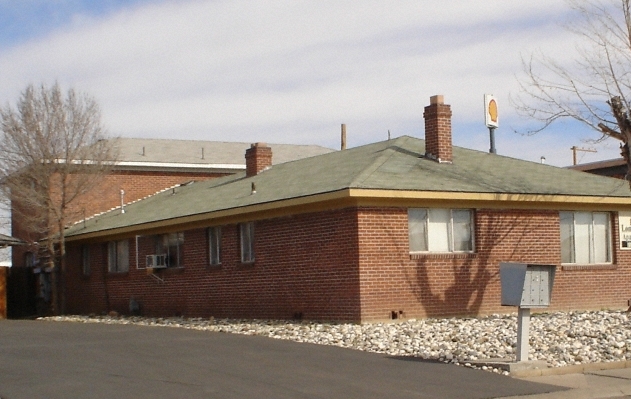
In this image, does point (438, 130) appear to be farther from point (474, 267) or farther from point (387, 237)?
point (387, 237)

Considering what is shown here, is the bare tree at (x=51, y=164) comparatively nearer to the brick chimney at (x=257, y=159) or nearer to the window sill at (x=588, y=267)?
the brick chimney at (x=257, y=159)

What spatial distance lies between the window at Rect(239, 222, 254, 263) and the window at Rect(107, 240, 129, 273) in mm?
7203

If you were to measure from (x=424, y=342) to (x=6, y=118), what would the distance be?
775 inches

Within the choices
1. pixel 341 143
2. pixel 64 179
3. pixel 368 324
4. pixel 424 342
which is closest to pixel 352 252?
pixel 368 324

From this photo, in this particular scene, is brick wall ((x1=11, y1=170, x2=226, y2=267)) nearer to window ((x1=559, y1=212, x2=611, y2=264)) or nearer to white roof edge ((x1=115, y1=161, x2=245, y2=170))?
white roof edge ((x1=115, y1=161, x2=245, y2=170))

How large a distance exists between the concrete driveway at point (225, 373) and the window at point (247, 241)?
228 inches

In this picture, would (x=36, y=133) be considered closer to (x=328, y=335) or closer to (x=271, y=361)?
(x=328, y=335)

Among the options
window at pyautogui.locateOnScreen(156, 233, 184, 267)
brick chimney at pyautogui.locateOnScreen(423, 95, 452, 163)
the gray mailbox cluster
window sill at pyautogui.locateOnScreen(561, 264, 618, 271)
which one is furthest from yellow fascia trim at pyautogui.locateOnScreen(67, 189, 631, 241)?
the gray mailbox cluster

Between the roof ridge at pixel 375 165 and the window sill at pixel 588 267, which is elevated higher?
the roof ridge at pixel 375 165

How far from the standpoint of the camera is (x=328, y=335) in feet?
60.7

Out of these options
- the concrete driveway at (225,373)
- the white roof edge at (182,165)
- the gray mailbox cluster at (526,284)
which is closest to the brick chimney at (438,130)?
the concrete driveway at (225,373)

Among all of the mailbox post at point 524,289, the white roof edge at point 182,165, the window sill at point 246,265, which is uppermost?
the white roof edge at point 182,165

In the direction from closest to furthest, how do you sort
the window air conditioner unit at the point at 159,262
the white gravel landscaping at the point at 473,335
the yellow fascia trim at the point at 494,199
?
the white gravel landscaping at the point at 473,335
the yellow fascia trim at the point at 494,199
the window air conditioner unit at the point at 159,262

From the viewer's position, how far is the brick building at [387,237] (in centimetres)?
2070
